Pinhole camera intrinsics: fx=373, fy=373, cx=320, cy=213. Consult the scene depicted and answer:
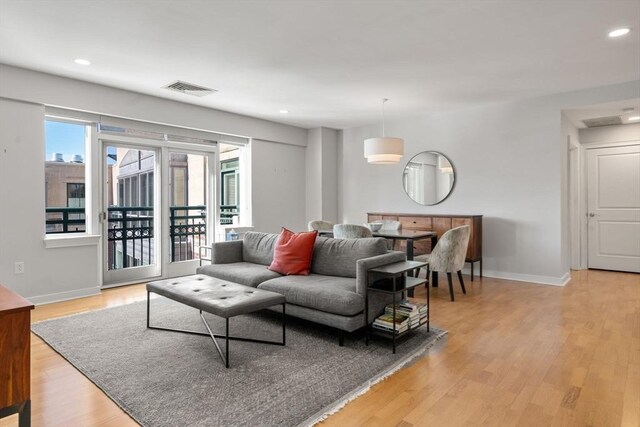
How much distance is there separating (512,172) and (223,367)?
4585 millimetres

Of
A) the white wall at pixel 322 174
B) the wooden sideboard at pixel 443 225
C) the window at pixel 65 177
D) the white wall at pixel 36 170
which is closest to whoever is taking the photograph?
the white wall at pixel 36 170

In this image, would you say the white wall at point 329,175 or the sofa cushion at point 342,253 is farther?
the white wall at point 329,175

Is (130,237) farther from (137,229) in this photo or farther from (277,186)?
(277,186)

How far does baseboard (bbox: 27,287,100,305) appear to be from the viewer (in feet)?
13.1

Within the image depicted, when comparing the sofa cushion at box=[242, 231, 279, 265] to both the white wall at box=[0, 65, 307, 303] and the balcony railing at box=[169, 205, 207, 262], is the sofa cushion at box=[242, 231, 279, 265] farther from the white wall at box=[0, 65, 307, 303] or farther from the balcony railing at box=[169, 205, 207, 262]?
the white wall at box=[0, 65, 307, 303]

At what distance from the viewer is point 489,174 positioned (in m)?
5.39

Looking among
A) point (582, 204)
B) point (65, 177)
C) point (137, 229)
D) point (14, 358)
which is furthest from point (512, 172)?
point (65, 177)

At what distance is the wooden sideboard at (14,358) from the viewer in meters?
1.42

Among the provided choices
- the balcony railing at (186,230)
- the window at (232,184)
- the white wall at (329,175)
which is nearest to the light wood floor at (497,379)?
the balcony railing at (186,230)

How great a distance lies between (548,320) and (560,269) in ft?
5.82

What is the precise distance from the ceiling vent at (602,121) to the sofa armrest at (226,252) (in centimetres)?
529

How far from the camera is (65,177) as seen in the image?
4418mm

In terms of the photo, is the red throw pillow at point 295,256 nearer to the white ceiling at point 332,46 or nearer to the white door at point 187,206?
the white ceiling at point 332,46

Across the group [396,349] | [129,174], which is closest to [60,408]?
[396,349]
